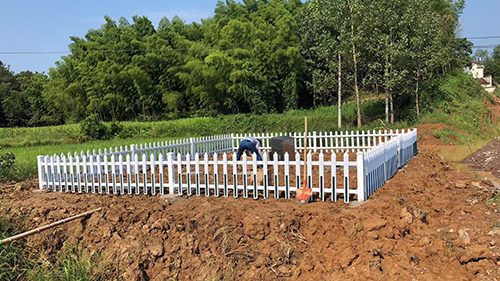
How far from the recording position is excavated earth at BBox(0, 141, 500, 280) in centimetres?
450

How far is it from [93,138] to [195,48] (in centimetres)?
934

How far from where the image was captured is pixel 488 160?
1209 centimetres

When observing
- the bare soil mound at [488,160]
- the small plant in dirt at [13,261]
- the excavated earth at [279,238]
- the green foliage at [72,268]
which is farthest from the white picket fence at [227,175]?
the bare soil mound at [488,160]

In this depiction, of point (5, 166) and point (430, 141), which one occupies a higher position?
point (5, 166)

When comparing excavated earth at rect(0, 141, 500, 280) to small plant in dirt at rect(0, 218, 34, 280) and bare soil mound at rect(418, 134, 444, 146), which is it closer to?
small plant in dirt at rect(0, 218, 34, 280)

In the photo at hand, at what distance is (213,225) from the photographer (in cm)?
540

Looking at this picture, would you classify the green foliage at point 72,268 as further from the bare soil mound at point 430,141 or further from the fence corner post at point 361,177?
the bare soil mound at point 430,141

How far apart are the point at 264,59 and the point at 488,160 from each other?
17.9 m

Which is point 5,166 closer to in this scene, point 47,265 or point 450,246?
point 47,265

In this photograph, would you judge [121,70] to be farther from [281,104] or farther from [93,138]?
[281,104]

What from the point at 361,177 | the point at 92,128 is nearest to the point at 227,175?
the point at 361,177

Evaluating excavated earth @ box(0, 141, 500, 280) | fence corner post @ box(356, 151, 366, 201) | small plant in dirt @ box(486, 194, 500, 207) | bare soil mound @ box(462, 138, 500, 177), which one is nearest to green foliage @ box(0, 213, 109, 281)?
excavated earth @ box(0, 141, 500, 280)

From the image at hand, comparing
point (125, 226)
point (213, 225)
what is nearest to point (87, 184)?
point (125, 226)

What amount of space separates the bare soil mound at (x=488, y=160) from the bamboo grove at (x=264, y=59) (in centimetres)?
874
